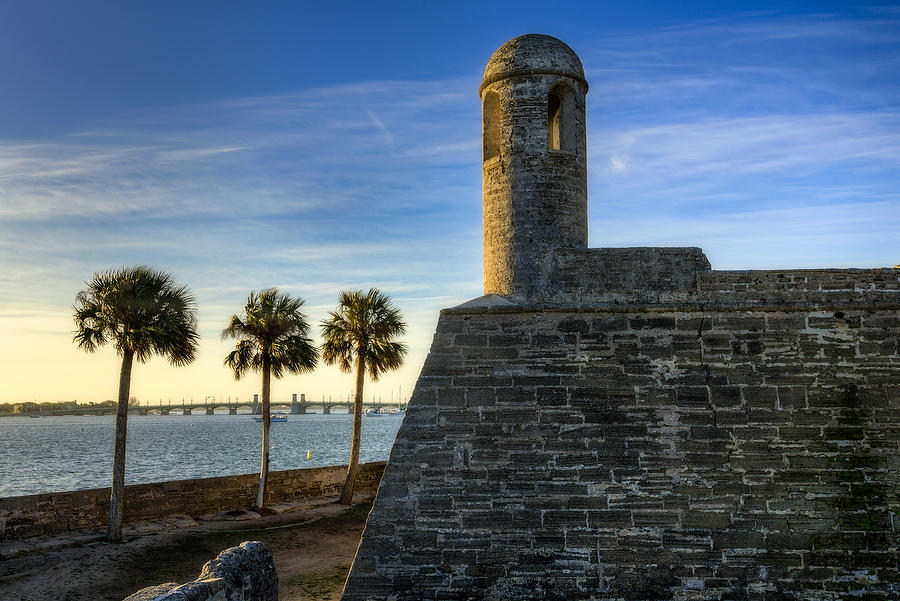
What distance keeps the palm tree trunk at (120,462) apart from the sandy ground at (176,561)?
38 cm

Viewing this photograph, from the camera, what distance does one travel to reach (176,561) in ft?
39.9

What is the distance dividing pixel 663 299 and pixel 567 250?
1474 millimetres

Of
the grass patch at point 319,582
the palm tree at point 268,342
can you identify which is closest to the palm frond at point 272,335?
the palm tree at point 268,342

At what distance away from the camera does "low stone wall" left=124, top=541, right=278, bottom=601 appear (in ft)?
17.2

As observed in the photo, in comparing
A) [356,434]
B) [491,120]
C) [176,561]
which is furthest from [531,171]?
[356,434]

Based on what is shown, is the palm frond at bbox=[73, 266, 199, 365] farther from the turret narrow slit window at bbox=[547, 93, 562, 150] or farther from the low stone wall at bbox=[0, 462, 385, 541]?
the turret narrow slit window at bbox=[547, 93, 562, 150]

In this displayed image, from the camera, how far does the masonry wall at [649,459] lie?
6.42 m

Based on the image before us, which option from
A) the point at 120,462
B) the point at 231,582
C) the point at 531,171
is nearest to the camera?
the point at 231,582

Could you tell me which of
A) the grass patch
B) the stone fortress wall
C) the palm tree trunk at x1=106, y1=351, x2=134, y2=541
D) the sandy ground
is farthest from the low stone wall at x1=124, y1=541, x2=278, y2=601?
the palm tree trunk at x1=106, y1=351, x2=134, y2=541

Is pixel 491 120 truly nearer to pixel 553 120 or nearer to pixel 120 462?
pixel 553 120

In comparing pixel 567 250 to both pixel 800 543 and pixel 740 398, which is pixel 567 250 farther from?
pixel 800 543

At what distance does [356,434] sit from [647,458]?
1441cm

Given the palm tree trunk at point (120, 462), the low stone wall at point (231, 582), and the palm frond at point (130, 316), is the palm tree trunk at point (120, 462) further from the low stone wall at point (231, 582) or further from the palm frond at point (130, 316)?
the low stone wall at point (231, 582)

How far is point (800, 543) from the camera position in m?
6.43
